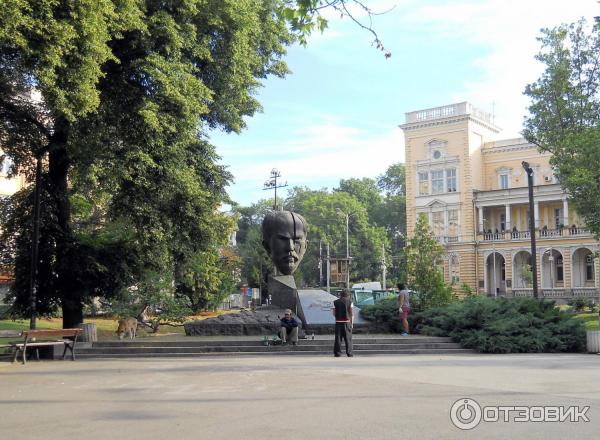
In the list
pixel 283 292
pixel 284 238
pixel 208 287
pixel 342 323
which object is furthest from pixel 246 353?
pixel 208 287

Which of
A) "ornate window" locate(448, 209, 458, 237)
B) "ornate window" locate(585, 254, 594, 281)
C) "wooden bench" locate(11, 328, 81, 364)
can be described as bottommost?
"wooden bench" locate(11, 328, 81, 364)

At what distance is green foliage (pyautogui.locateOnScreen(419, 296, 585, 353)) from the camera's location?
17.2m

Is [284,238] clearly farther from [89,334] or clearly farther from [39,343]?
[39,343]

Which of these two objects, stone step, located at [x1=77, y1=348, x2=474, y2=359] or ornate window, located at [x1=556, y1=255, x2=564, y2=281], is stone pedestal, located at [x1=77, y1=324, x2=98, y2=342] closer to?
stone step, located at [x1=77, y1=348, x2=474, y2=359]

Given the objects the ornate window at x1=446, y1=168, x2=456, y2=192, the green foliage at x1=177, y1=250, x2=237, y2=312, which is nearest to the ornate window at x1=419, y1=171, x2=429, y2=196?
the ornate window at x1=446, y1=168, x2=456, y2=192

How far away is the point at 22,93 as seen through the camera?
2012 centimetres

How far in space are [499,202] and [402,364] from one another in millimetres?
58205

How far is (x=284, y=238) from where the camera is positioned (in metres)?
22.0

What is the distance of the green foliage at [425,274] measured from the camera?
21484 millimetres

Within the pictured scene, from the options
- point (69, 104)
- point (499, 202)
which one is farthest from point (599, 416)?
point (499, 202)

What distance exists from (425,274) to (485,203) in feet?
166

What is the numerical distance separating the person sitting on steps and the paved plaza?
200 centimetres

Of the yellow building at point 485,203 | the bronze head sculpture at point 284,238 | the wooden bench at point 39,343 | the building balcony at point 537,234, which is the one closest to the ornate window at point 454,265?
the yellow building at point 485,203

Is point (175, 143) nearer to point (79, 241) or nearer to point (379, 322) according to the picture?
point (79, 241)
